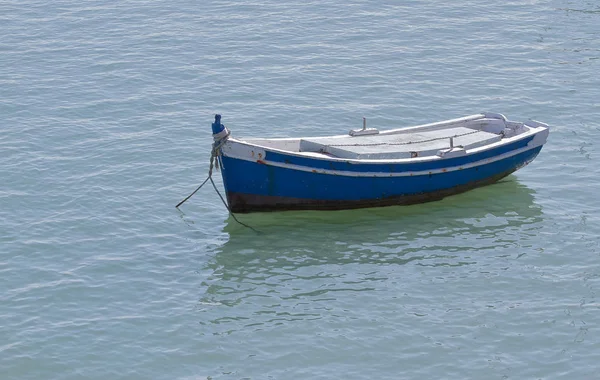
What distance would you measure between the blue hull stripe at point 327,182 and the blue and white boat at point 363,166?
2 cm

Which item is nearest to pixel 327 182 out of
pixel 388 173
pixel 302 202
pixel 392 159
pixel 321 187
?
pixel 321 187

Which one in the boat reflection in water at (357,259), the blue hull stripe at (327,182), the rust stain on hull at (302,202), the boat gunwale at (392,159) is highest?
the boat gunwale at (392,159)

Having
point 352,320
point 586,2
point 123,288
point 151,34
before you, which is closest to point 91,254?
point 123,288

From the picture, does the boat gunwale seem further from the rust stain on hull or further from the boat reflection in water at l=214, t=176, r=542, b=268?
the boat reflection in water at l=214, t=176, r=542, b=268

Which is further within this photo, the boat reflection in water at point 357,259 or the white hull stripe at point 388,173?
the white hull stripe at point 388,173

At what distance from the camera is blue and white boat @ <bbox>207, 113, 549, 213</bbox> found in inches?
1057

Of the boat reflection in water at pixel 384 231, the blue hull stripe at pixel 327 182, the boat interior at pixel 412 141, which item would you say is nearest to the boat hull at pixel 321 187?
the blue hull stripe at pixel 327 182

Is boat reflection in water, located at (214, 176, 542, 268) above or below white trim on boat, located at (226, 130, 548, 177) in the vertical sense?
below

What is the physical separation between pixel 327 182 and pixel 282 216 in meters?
1.41

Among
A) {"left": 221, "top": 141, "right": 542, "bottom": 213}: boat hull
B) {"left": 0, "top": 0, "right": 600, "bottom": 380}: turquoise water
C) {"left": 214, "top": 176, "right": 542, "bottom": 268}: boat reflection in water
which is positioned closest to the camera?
{"left": 0, "top": 0, "right": 600, "bottom": 380}: turquoise water

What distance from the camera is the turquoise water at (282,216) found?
21.5m

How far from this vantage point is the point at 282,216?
1089 inches

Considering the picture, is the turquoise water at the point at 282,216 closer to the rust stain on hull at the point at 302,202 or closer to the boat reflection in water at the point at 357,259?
the boat reflection in water at the point at 357,259

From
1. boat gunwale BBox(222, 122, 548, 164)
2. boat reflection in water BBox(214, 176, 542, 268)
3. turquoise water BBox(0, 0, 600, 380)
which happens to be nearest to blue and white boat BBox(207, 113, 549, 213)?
boat gunwale BBox(222, 122, 548, 164)
